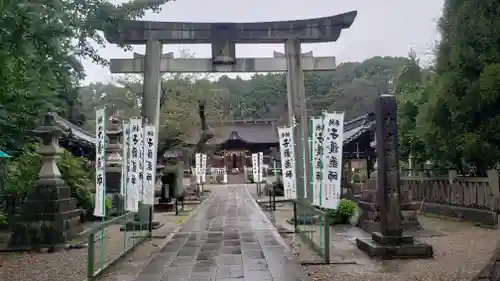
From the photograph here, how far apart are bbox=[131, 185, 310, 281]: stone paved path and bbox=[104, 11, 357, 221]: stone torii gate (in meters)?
2.74

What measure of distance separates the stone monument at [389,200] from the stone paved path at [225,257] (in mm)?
1625

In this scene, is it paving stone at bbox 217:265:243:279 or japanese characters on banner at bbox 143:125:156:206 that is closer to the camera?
paving stone at bbox 217:265:243:279

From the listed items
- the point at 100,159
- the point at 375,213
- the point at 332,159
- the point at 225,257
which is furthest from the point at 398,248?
the point at 100,159

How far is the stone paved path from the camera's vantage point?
662cm

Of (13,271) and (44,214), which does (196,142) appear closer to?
(44,214)

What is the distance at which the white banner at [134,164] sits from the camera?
31.2ft

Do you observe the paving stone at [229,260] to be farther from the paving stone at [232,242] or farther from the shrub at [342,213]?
the shrub at [342,213]

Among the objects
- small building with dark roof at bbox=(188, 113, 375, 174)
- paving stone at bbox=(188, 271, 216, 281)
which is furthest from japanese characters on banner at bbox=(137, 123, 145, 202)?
small building with dark roof at bbox=(188, 113, 375, 174)

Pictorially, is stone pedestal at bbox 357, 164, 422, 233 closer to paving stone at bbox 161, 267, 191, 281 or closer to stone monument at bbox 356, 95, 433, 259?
stone monument at bbox 356, 95, 433, 259

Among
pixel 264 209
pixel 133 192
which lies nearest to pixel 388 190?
pixel 133 192

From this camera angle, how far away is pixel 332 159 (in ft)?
28.9

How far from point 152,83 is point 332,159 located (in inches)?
238

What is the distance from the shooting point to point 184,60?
1327cm

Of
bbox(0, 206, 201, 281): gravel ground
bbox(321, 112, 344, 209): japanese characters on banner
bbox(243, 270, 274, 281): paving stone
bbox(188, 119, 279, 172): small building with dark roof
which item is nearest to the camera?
bbox(243, 270, 274, 281): paving stone
